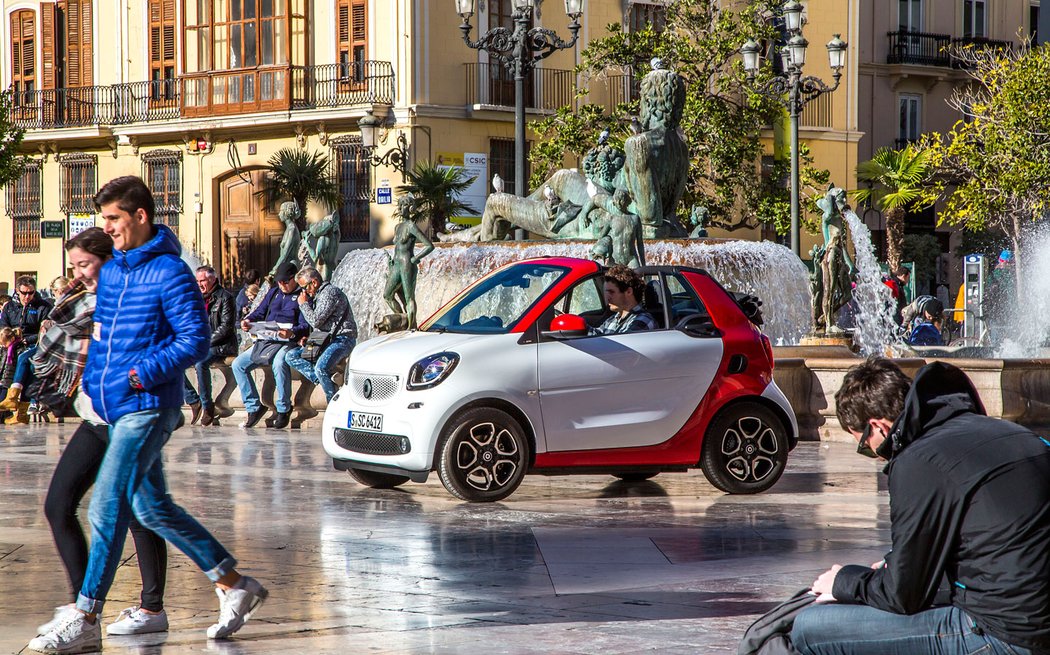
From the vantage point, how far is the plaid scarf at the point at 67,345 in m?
6.75

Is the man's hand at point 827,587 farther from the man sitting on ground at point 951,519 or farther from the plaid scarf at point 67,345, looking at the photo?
the plaid scarf at point 67,345

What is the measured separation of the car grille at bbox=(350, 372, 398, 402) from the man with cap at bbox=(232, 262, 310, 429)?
6059 millimetres

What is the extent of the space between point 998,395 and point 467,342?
6458mm

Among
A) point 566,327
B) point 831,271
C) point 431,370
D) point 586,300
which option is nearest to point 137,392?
point 431,370

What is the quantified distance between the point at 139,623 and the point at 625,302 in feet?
16.9

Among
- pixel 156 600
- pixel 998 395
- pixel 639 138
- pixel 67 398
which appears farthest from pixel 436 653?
pixel 639 138

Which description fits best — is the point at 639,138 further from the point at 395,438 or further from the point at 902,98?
the point at 902,98

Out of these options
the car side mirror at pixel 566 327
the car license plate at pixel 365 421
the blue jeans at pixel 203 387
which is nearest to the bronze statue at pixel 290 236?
the blue jeans at pixel 203 387

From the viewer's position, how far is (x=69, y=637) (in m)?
6.07

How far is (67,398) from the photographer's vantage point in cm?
684

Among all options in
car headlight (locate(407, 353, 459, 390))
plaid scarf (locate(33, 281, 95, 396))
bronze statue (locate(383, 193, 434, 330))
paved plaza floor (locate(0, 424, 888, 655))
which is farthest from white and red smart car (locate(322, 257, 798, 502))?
bronze statue (locate(383, 193, 434, 330))

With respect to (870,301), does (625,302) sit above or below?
above

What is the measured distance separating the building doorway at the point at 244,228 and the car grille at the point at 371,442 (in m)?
31.3

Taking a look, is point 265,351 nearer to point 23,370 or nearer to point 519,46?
point 23,370
